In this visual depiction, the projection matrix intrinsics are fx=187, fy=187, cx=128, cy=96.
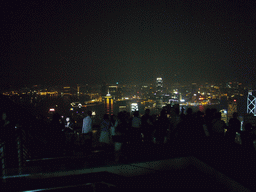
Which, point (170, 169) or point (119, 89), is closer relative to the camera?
point (170, 169)

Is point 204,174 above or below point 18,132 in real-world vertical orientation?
below

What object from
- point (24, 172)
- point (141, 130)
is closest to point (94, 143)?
point (141, 130)

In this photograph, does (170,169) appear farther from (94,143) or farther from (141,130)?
(94,143)

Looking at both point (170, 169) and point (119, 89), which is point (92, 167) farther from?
point (119, 89)

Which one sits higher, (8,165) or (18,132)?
(18,132)

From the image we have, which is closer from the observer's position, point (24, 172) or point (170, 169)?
point (24, 172)

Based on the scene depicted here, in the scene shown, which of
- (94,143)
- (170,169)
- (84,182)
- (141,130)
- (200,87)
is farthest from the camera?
(200,87)

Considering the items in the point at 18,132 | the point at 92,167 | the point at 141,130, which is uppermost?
the point at 18,132

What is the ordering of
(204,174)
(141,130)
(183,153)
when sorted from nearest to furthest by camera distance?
(204,174)
(183,153)
(141,130)

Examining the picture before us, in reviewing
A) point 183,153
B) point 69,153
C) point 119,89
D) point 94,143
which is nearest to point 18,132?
point 69,153
